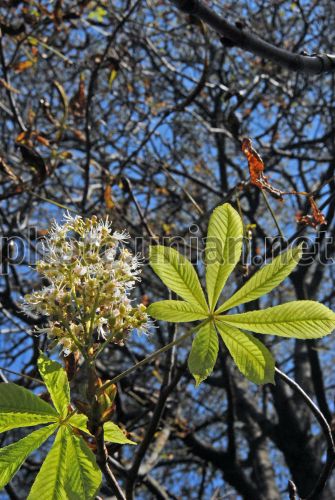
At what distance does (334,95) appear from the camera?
437 cm

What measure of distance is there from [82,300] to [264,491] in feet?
10.4

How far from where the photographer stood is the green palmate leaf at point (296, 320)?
101 cm

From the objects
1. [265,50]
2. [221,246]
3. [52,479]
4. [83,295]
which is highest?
[265,50]

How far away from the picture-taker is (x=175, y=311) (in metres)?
1.07

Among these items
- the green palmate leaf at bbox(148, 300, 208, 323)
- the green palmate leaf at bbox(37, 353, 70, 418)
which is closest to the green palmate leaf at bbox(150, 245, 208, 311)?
Result: the green palmate leaf at bbox(148, 300, 208, 323)

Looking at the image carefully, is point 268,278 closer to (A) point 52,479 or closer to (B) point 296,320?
(B) point 296,320

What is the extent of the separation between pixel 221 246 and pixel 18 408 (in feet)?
1.60

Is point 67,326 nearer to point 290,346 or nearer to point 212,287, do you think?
point 212,287

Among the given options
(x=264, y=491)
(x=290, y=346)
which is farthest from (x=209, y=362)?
(x=290, y=346)

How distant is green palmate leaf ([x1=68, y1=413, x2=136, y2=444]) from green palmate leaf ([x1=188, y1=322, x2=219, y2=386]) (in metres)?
0.18

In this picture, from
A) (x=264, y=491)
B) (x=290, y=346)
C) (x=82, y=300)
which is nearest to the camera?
(x=82, y=300)

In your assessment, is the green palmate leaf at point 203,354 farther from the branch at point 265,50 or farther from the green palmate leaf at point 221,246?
the branch at point 265,50

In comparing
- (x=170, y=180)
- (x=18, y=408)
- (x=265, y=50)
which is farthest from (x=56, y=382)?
(x=170, y=180)

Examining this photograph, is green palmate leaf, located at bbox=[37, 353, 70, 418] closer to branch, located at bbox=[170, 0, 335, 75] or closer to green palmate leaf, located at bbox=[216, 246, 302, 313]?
green palmate leaf, located at bbox=[216, 246, 302, 313]
